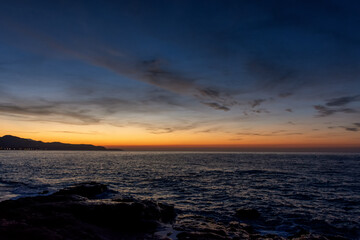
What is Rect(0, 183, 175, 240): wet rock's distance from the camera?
8.44m

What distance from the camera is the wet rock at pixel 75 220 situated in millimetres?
8438

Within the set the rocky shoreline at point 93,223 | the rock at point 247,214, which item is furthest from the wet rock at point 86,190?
the rock at point 247,214

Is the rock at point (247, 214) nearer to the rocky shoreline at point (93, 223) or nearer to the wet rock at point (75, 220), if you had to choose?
the rocky shoreline at point (93, 223)

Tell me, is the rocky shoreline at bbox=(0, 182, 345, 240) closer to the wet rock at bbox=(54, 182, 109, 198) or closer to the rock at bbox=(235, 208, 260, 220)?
the rock at bbox=(235, 208, 260, 220)

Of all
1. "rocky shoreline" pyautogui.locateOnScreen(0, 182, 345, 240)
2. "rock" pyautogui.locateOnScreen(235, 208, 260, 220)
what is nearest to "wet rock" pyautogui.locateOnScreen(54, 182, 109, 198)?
"rocky shoreline" pyautogui.locateOnScreen(0, 182, 345, 240)

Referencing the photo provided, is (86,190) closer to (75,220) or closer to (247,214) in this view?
(75,220)

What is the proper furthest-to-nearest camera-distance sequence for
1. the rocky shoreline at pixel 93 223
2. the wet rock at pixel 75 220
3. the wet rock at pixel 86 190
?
the wet rock at pixel 86 190
the rocky shoreline at pixel 93 223
the wet rock at pixel 75 220

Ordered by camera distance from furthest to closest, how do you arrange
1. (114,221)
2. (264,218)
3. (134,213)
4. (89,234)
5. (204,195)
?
(204,195), (264,218), (134,213), (114,221), (89,234)

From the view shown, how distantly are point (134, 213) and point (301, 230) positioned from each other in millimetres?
12006

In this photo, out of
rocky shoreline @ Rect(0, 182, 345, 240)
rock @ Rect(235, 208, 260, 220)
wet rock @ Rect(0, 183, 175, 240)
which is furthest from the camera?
rock @ Rect(235, 208, 260, 220)

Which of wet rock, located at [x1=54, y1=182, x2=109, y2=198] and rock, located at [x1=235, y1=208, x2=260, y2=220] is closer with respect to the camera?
rock, located at [x1=235, y1=208, x2=260, y2=220]

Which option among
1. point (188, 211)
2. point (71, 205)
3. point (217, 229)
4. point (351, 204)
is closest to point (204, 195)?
point (188, 211)

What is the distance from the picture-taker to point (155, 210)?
15.8 metres

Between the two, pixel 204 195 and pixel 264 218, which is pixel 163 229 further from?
pixel 204 195
